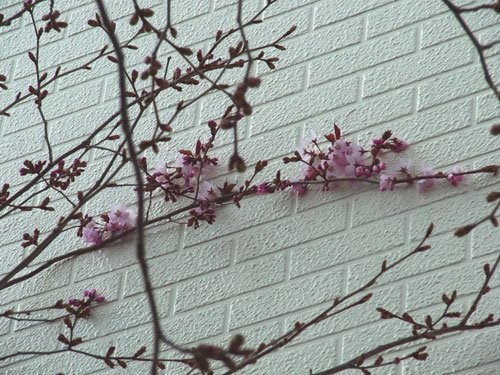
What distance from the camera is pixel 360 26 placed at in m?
2.47

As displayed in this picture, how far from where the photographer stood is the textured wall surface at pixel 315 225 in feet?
6.55

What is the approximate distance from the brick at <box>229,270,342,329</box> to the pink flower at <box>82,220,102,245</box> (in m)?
0.44

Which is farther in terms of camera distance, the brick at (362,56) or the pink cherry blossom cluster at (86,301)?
the brick at (362,56)

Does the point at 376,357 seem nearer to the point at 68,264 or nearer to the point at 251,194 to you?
the point at 251,194

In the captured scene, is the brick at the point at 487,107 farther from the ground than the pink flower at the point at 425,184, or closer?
farther from the ground

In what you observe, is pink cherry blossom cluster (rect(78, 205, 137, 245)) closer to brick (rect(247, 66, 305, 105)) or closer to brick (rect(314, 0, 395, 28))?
brick (rect(247, 66, 305, 105))

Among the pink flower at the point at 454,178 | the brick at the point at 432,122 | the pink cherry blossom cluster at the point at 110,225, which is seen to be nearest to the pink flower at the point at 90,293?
the pink cherry blossom cluster at the point at 110,225

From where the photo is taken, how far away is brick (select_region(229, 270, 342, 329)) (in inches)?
81.6

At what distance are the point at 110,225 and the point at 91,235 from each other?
0.05 metres

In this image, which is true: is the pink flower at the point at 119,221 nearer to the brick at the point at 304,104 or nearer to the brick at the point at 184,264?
the brick at the point at 184,264

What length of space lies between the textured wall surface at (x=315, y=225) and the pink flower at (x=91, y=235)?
41mm

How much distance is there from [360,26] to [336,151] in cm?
38

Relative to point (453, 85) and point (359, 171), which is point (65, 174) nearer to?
point (359, 171)

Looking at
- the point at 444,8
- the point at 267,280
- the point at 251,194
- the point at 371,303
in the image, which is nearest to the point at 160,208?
the point at 251,194
